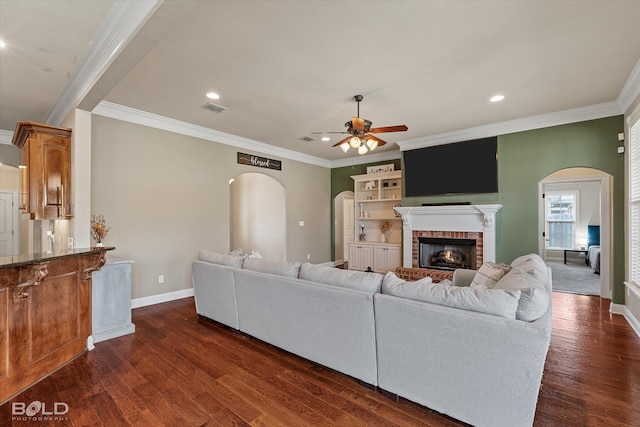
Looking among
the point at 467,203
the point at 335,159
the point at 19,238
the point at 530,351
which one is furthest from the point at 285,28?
the point at 19,238

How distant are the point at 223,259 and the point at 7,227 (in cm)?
583

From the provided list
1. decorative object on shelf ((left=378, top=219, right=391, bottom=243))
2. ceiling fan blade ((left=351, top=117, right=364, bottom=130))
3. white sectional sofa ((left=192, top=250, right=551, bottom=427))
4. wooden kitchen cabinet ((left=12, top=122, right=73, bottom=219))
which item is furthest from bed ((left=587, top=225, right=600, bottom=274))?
wooden kitchen cabinet ((left=12, top=122, right=73, bottom=219))

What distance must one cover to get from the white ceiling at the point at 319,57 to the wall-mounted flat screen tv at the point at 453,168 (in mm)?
916

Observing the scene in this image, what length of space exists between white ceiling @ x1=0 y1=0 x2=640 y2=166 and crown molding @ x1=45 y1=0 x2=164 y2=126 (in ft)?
0.04

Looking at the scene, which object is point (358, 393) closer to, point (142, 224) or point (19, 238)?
point (142, 224)

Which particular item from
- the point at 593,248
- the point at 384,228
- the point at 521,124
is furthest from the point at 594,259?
the point at 384,228

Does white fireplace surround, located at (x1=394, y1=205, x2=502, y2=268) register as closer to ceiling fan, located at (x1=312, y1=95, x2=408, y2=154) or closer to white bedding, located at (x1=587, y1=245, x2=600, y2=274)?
ceiling fan, located at (x1=312, y1=95, x2=408, y2=154)

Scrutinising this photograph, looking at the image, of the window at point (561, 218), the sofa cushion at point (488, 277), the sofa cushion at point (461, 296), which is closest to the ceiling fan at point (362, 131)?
the sofa cushion at point (488, 277)

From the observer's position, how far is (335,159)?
7.73 meters

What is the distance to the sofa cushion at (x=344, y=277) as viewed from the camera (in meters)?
2.27

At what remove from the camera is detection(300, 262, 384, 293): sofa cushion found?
7.44ft

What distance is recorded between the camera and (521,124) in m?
4.84

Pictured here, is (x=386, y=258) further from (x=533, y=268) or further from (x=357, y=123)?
(x=533, y=268)

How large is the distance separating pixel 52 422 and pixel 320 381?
179 cm
